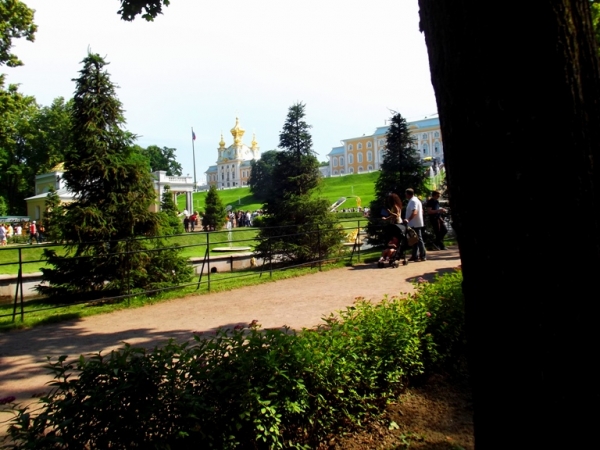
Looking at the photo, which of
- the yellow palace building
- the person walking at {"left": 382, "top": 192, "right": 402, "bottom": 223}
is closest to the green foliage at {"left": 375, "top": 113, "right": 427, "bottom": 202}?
the person walking at {"left": 382, "top": 192, "right": 402, "bottom": 223}

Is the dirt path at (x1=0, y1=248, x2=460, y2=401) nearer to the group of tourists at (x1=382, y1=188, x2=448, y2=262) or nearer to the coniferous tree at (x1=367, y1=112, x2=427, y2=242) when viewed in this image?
the group of tourists at (x1=382, y1=188, x2=448, y2=262)

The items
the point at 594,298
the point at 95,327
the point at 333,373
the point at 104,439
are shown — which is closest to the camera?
the point at 594,298

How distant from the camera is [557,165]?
5.90 feet

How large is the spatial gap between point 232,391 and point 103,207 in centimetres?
840

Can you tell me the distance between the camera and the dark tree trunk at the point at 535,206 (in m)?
1.79

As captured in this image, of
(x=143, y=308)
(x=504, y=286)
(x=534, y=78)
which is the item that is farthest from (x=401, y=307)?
(x=143, y=308)

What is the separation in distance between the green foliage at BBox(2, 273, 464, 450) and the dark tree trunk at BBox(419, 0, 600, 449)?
5.05ft

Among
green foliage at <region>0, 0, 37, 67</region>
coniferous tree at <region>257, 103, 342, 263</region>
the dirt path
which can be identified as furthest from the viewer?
green foliage at <region>0, 0, 37, 67</region>

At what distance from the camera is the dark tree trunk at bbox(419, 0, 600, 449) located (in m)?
1.79

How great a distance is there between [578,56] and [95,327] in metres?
6.85

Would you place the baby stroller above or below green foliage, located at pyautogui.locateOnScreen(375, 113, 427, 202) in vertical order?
below

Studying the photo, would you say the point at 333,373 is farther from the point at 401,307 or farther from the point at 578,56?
the point at 578,56

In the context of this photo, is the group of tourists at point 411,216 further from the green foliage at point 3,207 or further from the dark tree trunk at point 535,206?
the green foliage at point 3,207

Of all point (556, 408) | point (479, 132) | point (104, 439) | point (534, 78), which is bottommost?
point (104, 439)
